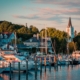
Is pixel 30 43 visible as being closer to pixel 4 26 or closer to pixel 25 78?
pixel 4 26

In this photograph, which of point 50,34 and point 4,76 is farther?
point 50,34

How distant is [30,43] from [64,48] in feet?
61.9

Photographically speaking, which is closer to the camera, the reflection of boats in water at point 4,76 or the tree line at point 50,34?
the reflection of boats in water at point 4,76

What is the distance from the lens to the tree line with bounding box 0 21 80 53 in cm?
12830

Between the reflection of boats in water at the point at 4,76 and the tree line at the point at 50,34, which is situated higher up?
the tree line at the point at 50,34

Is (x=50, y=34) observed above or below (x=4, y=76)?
above

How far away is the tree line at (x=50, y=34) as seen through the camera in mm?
128300

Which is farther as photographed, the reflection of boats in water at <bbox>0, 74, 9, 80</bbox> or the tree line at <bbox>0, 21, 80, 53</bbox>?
the tree line at <bbox>0, 21, 80, 53</bbox>

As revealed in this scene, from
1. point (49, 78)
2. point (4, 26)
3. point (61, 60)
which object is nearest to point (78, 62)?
point (61, 60)

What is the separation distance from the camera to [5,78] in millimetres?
59000

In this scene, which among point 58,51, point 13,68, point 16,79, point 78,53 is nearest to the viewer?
point 16,79

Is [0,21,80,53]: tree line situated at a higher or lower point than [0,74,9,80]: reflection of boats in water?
higher

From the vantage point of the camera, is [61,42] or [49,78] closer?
[49,78]

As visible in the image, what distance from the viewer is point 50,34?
14512 centimetres
